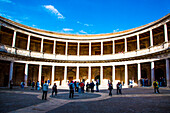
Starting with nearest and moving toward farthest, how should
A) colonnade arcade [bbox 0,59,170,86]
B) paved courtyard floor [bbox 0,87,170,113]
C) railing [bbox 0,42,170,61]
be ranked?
paved courtyard floor [bbox 0,87,170,113]
railing [bbox 0,42,170,61]
colonnade arcade [bbox 0,59,170,86]

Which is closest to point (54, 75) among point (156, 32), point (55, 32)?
point (55, 32)

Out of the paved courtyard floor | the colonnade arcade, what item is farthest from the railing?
the paved courtyard floor

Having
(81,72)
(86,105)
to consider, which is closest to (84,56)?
(81,72)

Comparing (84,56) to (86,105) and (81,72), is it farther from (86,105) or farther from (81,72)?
(86,105)

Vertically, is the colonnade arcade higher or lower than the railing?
lower

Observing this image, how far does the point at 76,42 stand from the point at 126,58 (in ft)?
41.6

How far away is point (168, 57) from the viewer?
22734 mm

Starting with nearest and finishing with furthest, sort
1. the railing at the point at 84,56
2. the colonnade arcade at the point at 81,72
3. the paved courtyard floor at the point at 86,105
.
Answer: the paved courtyard floor at the point at 86,105
the railing at the point at 84,56
the colonnade arcade at the point at 81,72

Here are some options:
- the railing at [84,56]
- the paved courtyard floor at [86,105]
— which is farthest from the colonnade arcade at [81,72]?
the paved courtyard floor at [86,105]

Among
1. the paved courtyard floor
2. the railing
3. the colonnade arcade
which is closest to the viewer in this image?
the paved courtyard floor

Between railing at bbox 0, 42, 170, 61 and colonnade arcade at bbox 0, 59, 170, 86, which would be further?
colonnade arcade at bbox 0, 59, 170, 86

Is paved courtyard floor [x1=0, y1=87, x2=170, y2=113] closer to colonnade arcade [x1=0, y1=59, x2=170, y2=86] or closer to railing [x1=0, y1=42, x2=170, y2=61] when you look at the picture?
railing [x1=0, y1=42, x2=170, y2=61]

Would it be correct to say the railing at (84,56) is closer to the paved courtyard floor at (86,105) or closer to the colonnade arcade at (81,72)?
the colonnade arcade at (81,72)

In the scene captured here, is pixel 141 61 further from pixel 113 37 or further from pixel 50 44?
pixel 50 44
